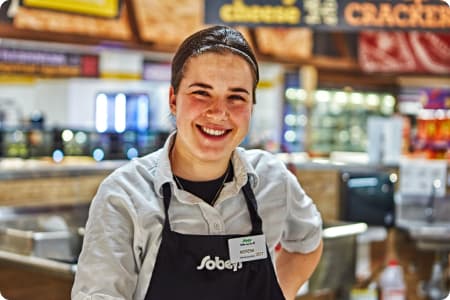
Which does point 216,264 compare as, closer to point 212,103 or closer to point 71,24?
point 212,103

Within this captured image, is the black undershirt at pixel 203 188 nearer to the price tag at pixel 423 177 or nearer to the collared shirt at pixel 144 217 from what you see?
the collared shirt at pixel 144 217

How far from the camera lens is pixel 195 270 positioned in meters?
1.48

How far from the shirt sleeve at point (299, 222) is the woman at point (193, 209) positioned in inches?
6.5

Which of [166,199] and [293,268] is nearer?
Result: [166,199]

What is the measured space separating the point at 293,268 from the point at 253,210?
36cm

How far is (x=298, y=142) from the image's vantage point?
12.5 metres

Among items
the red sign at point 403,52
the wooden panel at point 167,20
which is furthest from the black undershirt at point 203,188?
the red sign at point 403,52

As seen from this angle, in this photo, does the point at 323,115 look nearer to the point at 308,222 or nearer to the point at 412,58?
the point at 412,58

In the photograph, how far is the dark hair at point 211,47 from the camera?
1499 millimetres

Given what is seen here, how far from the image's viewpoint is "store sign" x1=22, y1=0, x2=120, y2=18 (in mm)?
6035

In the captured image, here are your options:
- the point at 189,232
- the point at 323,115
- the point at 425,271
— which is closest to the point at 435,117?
the point at 425,271

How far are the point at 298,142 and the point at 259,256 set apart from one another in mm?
10991

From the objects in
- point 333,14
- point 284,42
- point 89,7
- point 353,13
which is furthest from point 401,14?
point 284,42

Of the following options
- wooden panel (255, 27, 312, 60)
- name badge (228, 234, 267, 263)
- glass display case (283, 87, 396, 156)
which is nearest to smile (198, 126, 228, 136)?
name badge (228, 234, 267, 263)
